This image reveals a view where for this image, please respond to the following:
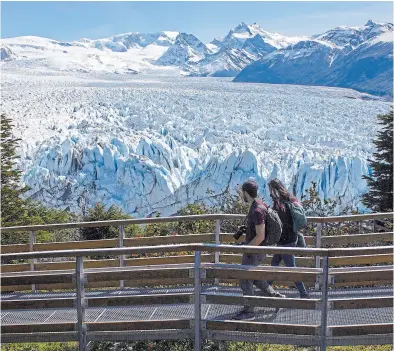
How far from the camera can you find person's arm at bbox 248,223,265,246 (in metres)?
4.92

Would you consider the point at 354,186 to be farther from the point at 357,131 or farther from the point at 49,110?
the point at 49,110

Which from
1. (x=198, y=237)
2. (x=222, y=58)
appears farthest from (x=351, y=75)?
(x=198, y=237)

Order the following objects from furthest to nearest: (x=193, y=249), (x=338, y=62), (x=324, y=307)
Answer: (x=338, y=62) → (x=193, y=249) → (x=324, y=307)

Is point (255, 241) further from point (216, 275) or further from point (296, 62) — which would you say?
point (296, 62)

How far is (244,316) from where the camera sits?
4.79 meters

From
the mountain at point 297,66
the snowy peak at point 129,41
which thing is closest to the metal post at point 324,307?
the mountain at point 297,66

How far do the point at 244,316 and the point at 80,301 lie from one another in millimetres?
1375

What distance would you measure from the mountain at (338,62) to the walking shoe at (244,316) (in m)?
67.0

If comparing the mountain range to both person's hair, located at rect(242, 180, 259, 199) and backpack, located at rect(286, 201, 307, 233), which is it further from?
person's hair, located at rect(242, 180, 259, 199)

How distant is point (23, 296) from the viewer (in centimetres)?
624

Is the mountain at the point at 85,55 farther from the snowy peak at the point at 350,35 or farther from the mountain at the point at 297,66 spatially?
the snowy peak at the point at 350,35

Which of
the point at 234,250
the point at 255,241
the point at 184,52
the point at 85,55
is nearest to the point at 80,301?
the point at 234,250

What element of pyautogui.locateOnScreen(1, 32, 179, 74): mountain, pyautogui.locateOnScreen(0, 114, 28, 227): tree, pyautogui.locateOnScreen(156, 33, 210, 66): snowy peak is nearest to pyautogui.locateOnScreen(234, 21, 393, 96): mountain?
pyautogui.locateOnScreen(1, 32, 179, 74): mountain

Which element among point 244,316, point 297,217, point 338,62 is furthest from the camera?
point 338,62
